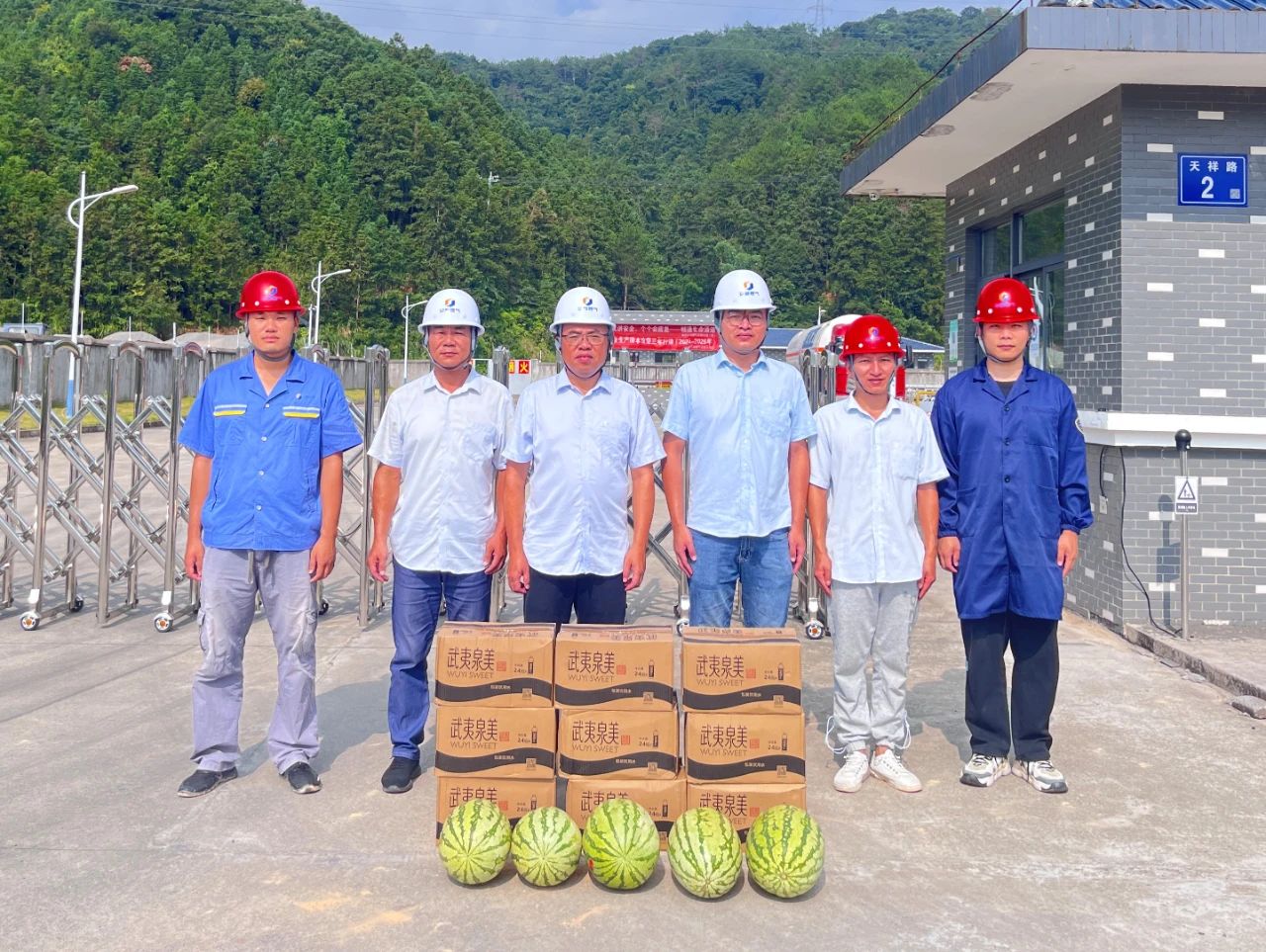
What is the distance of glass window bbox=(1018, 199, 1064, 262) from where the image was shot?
10.1 metres

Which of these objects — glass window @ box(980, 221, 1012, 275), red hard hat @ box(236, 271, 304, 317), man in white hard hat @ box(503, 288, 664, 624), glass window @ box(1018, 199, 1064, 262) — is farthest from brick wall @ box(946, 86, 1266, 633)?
red hard hat @ box(236, 271, 304, 317)

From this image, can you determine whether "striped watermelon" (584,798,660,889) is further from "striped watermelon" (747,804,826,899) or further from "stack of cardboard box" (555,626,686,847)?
"striped watermelon" (747,804,826,899)

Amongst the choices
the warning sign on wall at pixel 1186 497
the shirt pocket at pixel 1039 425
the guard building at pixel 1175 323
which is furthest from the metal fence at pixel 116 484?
the shirt pocket at pixel 1039 425

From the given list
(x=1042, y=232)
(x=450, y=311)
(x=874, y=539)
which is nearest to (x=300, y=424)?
(x=450, y=311)

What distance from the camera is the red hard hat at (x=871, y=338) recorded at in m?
5.21

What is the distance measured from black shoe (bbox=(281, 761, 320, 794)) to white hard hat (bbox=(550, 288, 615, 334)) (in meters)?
2.16

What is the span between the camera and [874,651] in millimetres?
5383

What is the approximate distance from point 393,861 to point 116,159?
336ft

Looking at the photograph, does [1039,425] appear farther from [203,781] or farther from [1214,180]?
[1214,180]

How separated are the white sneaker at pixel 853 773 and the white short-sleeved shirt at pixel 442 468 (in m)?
1.81

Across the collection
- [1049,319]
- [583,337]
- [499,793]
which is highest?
[1049,319]

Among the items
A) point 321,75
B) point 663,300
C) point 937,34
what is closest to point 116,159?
point 321,75

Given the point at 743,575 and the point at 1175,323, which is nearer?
the point at 743,575

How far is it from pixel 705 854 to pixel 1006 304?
2.71 meters
